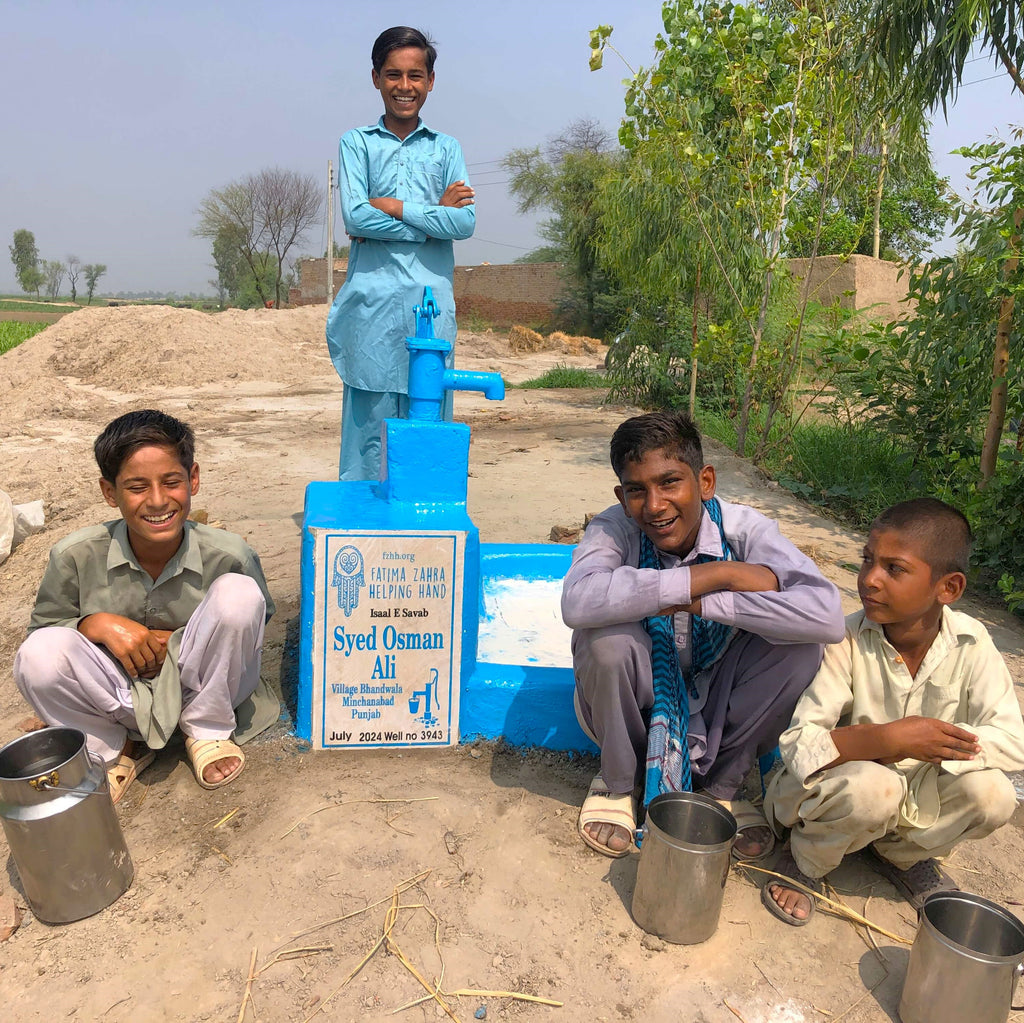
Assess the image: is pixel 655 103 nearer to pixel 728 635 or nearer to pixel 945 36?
pixel 945 36

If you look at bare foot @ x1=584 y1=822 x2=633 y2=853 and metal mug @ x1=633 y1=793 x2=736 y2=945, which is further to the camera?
bare foot @ x1=584 y1=822 x2=633 y2=853

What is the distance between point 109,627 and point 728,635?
1.53 m

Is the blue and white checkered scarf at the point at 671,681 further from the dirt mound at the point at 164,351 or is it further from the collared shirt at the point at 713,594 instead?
the dirt mound at the point at 164,351

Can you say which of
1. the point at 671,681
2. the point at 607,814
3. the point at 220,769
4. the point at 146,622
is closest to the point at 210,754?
the point at 220,769

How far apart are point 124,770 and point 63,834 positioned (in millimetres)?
508

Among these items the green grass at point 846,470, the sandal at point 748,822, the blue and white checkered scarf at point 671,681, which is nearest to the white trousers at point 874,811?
the sandal at point 748,822

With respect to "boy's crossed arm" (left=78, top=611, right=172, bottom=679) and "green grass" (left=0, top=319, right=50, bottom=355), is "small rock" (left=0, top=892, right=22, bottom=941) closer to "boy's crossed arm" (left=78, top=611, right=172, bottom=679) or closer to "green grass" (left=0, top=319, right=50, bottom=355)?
"boy's crossed arm" (left=78, top=611, right=172, bottom=679)

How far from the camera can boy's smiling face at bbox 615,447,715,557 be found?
1884mm

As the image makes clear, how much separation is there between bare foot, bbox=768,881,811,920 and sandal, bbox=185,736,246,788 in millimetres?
1379

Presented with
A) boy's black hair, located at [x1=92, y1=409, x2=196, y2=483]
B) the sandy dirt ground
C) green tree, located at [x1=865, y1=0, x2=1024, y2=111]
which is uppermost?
green tree, located at [x1=865, y1=0, x2=1024, y2=111]

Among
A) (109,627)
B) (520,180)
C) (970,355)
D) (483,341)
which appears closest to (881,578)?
(109,627)

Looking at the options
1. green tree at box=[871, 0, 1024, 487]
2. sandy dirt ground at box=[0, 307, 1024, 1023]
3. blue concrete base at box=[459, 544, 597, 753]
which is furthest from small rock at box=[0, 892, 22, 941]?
green tree at box=[871, 0, 1024, 487]

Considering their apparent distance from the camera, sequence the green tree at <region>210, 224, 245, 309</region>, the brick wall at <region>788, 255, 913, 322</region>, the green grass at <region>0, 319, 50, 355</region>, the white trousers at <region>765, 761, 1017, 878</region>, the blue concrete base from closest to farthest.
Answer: the white trousers at <region>765, 761, 1017, 878</region> → the blue concrete base → the brick wall at <region>788, 255, 913, 322</region> → the green grass at <region>0, 319, 50, 355</region> → the green tree at <region>210, 224, 245, 309</region>

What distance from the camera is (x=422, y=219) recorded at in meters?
3.00
